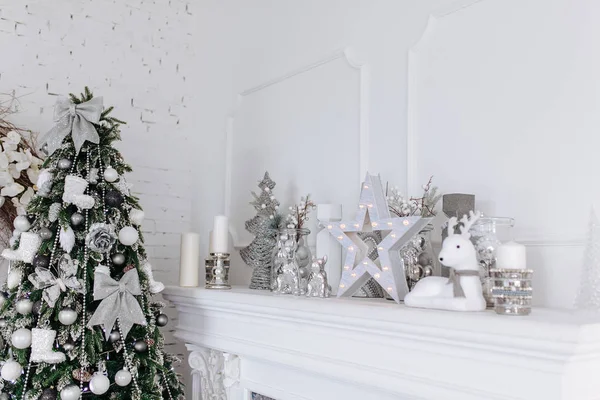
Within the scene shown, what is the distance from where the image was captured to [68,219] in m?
1.92

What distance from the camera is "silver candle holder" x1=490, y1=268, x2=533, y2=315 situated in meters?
1.27

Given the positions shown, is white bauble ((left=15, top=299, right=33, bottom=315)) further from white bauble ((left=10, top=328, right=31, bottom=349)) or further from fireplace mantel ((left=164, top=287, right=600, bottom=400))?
fireplace mantel ((left=164, top=287, right=600, bottom=400))

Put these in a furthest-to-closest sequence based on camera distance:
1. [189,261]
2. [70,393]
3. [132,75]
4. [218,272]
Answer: [132,75]
[189,261]
[218,272]
[70,393]

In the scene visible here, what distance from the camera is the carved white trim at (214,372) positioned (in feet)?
7.01

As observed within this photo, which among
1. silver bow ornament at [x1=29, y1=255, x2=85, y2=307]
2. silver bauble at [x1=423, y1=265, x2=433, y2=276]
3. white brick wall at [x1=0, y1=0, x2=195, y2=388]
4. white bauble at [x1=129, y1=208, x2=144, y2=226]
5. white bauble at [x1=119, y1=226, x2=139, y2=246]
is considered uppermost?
white brick wall at [x1=0, y1=0, x2=195, y2=388]

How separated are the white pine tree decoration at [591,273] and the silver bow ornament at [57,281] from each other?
1.44m

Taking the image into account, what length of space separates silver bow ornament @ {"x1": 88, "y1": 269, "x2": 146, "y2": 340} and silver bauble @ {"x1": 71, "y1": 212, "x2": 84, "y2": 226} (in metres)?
0.17

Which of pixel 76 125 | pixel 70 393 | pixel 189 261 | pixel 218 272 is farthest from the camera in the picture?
pixel 189 261

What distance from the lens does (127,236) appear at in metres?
1.97

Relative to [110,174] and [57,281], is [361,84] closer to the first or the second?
[110,174]

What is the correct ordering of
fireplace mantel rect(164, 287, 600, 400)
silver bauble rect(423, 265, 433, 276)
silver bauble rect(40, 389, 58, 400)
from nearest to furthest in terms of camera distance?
1. fireplace mantel rect(164, 287, 600, 400)
2. silver bauble rect(423, 265, 433, 276)
3. silver bauble rect(40, 389, 58, 400)

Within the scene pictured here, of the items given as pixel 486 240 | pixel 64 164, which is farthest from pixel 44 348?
pixel 486 240

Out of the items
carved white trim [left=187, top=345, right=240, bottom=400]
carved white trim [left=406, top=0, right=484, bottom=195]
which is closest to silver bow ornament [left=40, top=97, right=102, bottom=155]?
carved white trim [left=187, top=345, right=240, bottom=400]

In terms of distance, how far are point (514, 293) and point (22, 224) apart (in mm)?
1524
